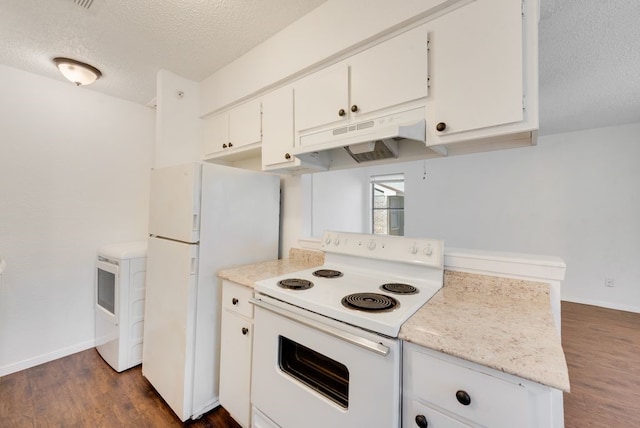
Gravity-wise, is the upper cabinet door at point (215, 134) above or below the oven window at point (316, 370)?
above

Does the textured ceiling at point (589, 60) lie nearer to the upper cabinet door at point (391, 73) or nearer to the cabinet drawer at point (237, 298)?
the upper cabinet door at point (391, 73)

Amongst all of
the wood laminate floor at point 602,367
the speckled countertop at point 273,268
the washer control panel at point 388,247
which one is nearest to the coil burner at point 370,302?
the washer control panel at point 388,247

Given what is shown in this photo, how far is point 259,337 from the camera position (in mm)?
1271

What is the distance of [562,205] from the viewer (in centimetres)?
391

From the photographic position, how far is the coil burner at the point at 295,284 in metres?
1.26

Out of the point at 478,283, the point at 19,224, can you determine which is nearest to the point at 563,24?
the point at 478,283

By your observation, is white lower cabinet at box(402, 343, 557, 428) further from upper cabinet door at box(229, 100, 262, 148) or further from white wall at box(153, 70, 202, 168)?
white wall at box(153, 70, 202, 168)

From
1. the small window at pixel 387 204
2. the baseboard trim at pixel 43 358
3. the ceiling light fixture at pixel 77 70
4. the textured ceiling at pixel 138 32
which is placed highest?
the textured ceiling at pixel 138 32

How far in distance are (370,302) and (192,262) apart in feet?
3.56

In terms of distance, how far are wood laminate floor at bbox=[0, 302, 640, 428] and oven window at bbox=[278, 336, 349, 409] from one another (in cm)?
81

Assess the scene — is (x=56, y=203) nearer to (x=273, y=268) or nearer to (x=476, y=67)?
(x=273, y=268)

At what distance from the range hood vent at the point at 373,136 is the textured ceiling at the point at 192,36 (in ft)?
2.65

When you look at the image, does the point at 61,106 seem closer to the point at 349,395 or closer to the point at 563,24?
the point at 349,395

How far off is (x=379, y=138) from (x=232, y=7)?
123 cm
